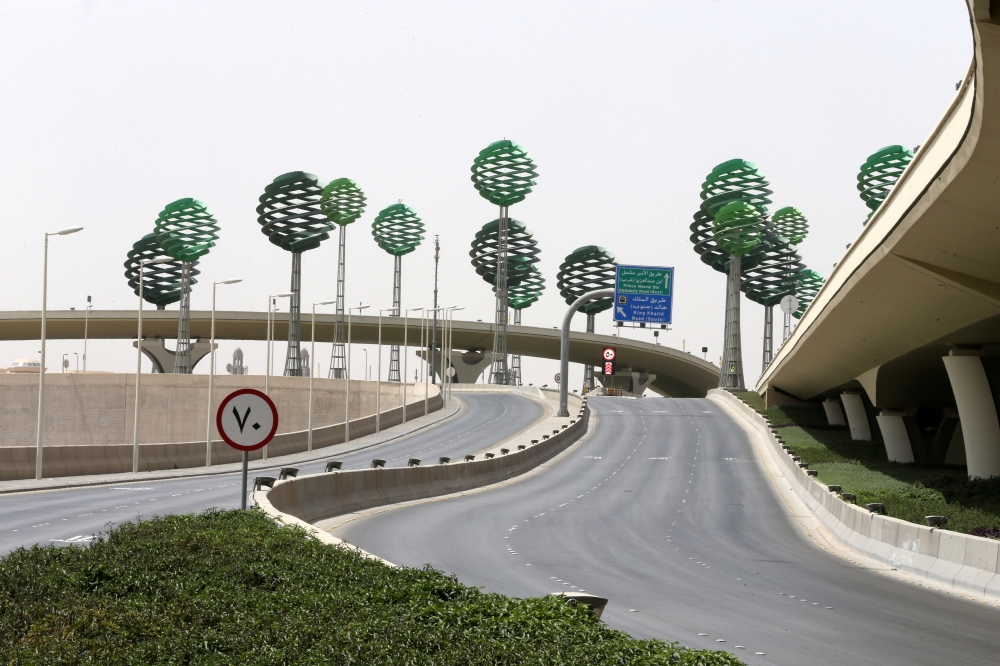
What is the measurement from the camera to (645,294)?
68312 millimetres

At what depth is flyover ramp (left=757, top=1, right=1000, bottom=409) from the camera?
14.5 meters

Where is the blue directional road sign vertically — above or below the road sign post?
above

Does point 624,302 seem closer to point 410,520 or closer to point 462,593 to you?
point 410,520

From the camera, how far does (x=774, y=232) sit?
128750mm

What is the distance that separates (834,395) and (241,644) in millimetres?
59296

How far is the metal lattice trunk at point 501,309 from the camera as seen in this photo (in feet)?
393

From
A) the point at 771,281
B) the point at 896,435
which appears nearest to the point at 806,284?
the point at 771,281

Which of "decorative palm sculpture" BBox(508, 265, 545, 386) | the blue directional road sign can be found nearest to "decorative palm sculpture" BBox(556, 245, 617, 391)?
"decorative palm sculpture" BBox(508, 265, 545, 386)

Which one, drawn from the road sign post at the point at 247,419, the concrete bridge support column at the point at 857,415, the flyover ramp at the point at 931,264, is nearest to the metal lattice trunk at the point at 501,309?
the concrete bridge support column at the point at 857,415

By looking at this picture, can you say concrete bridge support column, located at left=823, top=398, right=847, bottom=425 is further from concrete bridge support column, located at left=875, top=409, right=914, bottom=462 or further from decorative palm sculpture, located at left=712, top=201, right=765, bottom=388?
decorative palm sculpture, located at left=712, top=201, right=765, bottom=388

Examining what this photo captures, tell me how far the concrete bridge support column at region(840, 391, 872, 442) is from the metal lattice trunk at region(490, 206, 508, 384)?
64.2 metres

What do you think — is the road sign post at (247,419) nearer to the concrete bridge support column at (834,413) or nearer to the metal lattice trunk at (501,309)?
the concrete bridge support column at (834,413)

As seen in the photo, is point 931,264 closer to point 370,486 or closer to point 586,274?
point 370,486

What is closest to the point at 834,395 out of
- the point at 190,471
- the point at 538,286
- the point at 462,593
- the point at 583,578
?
the point at 190,471
